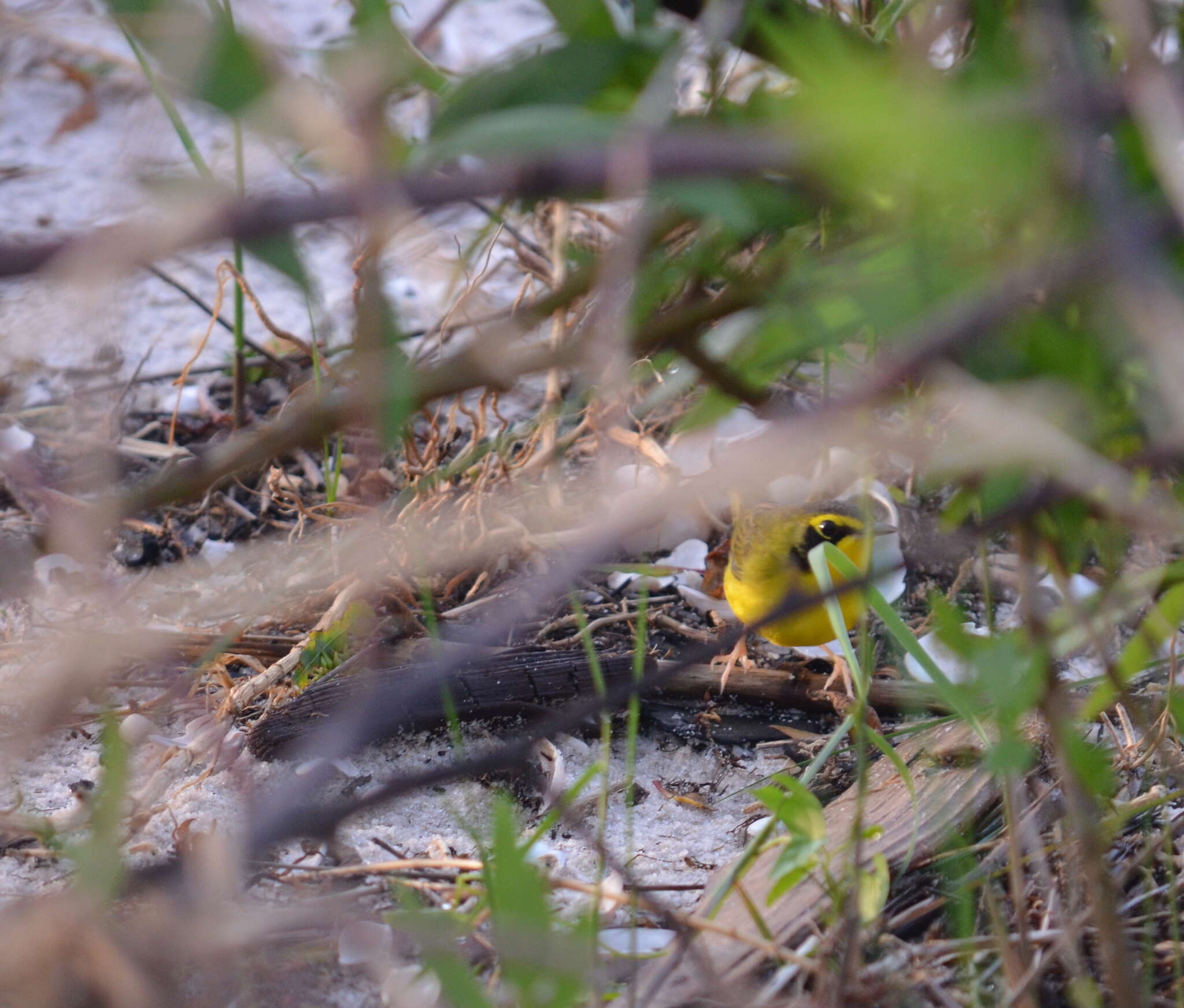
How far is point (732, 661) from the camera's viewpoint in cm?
291

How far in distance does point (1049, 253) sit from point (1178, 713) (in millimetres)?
676

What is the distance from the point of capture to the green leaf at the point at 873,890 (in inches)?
67.7

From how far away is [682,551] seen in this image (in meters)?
Result: 3.59

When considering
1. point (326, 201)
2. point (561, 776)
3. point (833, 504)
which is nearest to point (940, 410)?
point (833, 504)

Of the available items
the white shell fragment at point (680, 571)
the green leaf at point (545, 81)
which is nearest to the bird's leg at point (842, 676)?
the white shell fragment at point (680, 571)

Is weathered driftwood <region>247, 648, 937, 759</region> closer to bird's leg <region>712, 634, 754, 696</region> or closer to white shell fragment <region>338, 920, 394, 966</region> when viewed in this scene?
bird's leg <region>712, 634, 754, 696</region>

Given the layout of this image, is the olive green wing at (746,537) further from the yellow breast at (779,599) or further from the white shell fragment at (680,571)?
the white shell fragment at (680,571)

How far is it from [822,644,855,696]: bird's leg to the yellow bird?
3 cm

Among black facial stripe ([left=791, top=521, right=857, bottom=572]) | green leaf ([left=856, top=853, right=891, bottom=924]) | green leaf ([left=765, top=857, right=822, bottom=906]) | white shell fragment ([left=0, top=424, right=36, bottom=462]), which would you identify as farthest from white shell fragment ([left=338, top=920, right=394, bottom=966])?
white shell fragment ([left=0, top=424, right=36, bottom=462])

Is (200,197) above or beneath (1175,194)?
above

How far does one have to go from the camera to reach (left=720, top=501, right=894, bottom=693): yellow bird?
120 inches

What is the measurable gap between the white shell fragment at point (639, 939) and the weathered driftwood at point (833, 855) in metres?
0.09

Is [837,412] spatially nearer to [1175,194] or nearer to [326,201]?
[1175,194]

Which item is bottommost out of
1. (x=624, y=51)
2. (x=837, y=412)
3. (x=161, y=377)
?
(x=837, y=412)
